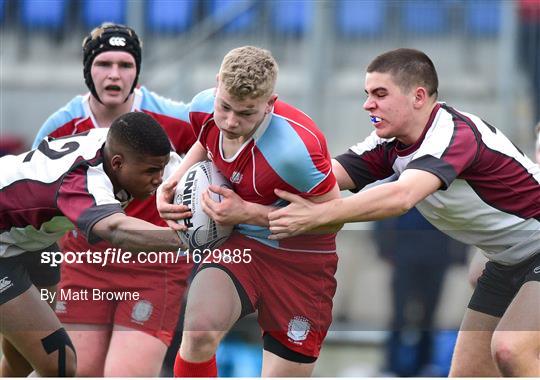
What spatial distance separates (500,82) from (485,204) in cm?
316

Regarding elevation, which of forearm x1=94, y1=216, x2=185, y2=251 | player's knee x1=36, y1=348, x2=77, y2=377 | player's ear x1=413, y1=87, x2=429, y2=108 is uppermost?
player's ear x1=413, y1=87, x2=429, y2=108

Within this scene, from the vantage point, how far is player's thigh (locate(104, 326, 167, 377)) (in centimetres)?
578

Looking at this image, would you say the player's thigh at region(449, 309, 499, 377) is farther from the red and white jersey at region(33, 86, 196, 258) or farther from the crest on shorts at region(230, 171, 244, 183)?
the red and white jersey at region(33, 86, 196, 258)

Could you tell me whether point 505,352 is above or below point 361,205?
below

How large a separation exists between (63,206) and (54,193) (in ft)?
0.41

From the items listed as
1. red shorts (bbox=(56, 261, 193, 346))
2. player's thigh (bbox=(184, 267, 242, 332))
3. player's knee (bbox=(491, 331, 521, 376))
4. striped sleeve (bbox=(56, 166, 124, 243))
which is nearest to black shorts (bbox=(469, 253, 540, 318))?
player's knee (bbox=(491, 331, 521, 376))

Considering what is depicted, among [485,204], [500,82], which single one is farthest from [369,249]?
[500,82]

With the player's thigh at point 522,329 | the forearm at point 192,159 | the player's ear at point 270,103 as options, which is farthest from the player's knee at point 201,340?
the player's thigh at point 522,329

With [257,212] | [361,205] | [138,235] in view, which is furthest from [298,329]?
[138,235]

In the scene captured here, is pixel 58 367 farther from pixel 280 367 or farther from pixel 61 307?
pixel 280 367

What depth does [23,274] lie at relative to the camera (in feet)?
18.5

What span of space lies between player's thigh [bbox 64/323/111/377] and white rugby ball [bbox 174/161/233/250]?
0.91 meters

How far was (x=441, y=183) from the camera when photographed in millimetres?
5113

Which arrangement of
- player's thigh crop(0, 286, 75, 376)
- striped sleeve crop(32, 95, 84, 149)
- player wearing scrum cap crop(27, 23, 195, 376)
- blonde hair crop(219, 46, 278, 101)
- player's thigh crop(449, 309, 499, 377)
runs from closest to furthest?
1. blonde hair crop(219, 46, 278, 101)
2. player's thigh crop(0, 286, 75, 376)
3. player's thigh crop(449, 309, 499, 377)
4. player wearing scrum cap crop(27, 23, 195, 376)
5. striped sleeve crop(32, 95, 84, 149)
